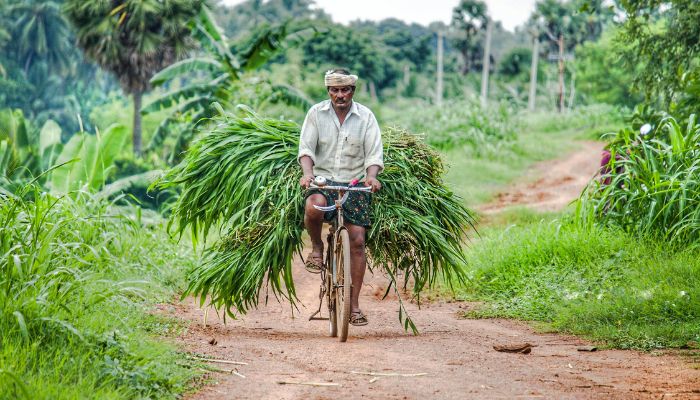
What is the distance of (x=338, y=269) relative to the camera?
6.43 meters

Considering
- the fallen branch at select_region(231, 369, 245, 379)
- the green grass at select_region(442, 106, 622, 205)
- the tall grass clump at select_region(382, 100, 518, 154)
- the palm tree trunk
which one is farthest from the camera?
the palm tree trunk

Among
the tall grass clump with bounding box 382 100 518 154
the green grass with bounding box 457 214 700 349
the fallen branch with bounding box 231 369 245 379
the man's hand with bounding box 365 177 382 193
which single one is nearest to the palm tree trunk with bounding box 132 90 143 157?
the tall grass clump with bounding box 382 100 518 154

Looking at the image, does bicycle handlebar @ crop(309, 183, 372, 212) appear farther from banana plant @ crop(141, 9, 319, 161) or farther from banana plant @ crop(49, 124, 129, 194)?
banana plant @ crop(141, 9, 319, 161)

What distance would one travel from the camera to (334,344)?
6.18 m

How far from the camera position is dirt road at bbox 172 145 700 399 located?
470 cm

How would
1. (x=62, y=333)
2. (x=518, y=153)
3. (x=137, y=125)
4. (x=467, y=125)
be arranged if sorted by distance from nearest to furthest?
(x=62, y=333) → (x=467, y=125) → (x=518, y=153) → (x=137, y=125)

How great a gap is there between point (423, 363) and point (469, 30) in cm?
4872

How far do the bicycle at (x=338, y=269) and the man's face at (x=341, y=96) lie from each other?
58 centimetres

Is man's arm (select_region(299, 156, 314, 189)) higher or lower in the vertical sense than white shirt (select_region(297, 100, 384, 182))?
lower

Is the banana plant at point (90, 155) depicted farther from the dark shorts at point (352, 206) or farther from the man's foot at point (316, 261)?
the dark shorts at point (352, 206)

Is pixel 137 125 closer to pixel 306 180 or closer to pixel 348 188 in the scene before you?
pixel 306 180

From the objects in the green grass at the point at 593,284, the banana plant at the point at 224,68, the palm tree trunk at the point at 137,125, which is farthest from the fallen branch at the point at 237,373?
the palm tree trunk at the point at 137,125

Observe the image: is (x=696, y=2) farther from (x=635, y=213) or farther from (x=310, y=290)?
(x=310, y=290)

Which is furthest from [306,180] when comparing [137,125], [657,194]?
[137,125]
